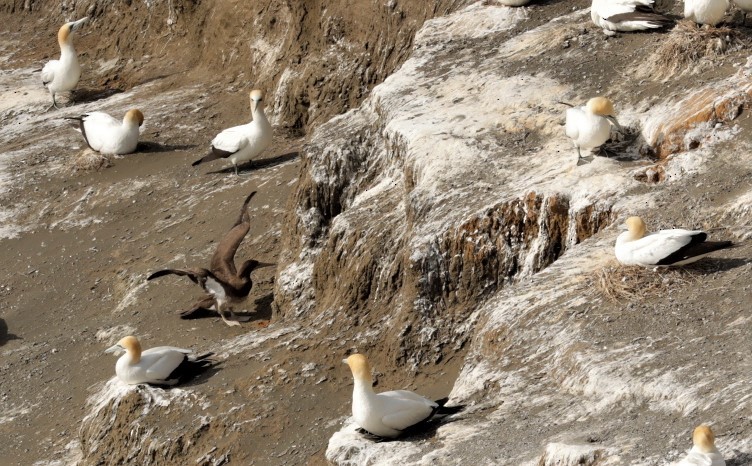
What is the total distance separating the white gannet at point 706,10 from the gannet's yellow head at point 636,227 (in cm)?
340

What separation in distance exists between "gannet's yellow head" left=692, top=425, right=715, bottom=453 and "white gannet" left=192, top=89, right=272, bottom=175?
12.1 m

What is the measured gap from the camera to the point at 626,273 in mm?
10234

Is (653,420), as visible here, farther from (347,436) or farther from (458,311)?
(458,311)

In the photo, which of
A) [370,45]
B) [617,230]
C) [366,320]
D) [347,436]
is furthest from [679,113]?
[370,45]

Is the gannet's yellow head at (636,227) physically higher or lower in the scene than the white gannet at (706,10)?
lower

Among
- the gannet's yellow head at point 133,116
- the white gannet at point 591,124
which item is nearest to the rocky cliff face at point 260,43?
the gannet's yellow head at point 133,116

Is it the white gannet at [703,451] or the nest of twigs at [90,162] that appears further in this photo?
the nest of twigs at [90,162]

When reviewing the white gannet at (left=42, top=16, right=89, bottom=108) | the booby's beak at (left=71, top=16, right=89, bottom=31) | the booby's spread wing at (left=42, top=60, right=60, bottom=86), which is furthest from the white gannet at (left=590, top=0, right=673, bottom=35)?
the booby's beak at (left=71, top=16, right=89, bottom=31)

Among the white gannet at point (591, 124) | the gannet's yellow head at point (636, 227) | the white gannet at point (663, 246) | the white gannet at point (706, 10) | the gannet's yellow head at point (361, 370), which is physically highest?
the white gannet at point (706, 10)

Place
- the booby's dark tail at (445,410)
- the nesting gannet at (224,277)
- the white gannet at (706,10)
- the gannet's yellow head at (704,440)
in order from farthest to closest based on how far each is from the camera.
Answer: the nesting gannet at (224,277), the white gannet at (706,10), the booby's dark tail at (445,410), the gannet's yellow head at (704,440)

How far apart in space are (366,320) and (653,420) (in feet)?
16.0

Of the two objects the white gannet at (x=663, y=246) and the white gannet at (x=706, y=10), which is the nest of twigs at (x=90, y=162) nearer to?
the white gannet at (x=706, y=10)

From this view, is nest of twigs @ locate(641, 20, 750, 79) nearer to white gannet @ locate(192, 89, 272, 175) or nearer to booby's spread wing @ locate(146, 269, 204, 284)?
booby's spread wing @ locate(146, 269, 204, 284)

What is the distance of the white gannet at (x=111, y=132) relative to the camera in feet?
66.1
